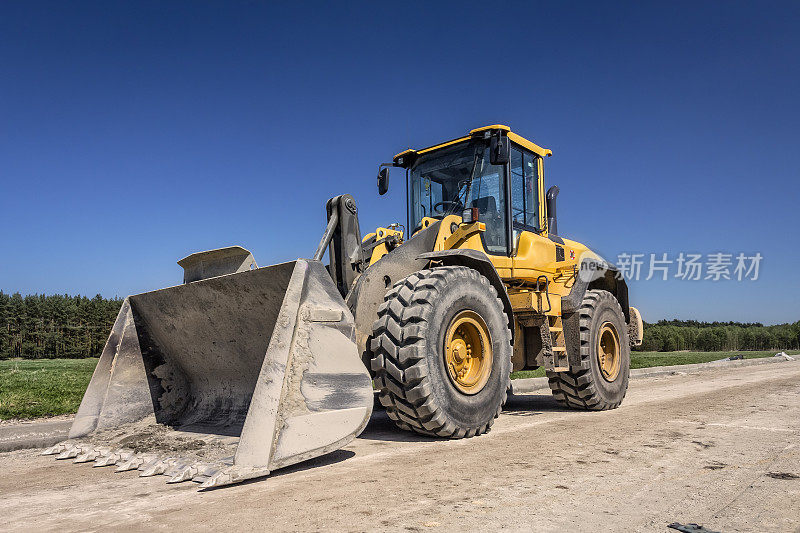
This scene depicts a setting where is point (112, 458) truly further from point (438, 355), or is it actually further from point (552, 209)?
point (552, 209)

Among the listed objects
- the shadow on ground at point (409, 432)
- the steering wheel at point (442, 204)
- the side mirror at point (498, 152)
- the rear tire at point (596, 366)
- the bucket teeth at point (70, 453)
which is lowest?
the shadow on ground at point (409, 432)

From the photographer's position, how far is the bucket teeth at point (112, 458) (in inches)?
165

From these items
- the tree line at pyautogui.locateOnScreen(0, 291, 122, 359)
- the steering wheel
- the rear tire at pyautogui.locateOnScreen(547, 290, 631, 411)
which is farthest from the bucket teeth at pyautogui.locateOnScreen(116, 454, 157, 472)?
the tree line at pyautogui.locateOnScreen(0, 291, 122, 359)

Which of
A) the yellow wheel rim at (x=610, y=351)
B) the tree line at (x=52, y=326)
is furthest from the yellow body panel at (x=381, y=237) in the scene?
the tree line at (x=52, y=326)

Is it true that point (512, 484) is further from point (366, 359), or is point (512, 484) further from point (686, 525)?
point (366, 359)

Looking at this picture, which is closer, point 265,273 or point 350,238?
point 265,273

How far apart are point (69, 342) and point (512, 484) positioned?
233 ft

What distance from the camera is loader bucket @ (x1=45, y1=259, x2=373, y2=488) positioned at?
3.60 metres

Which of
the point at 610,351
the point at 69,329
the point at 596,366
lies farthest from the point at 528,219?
the point at 69,329

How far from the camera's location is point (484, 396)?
5.25 m

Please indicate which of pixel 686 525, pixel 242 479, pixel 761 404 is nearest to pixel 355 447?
pixel 242 479

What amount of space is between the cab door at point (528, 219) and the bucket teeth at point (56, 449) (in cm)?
479

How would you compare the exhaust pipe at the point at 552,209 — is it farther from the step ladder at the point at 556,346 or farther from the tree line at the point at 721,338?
the tree line at the point at 721,338

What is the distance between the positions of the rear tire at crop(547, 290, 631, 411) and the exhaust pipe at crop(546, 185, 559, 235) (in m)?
0.99
